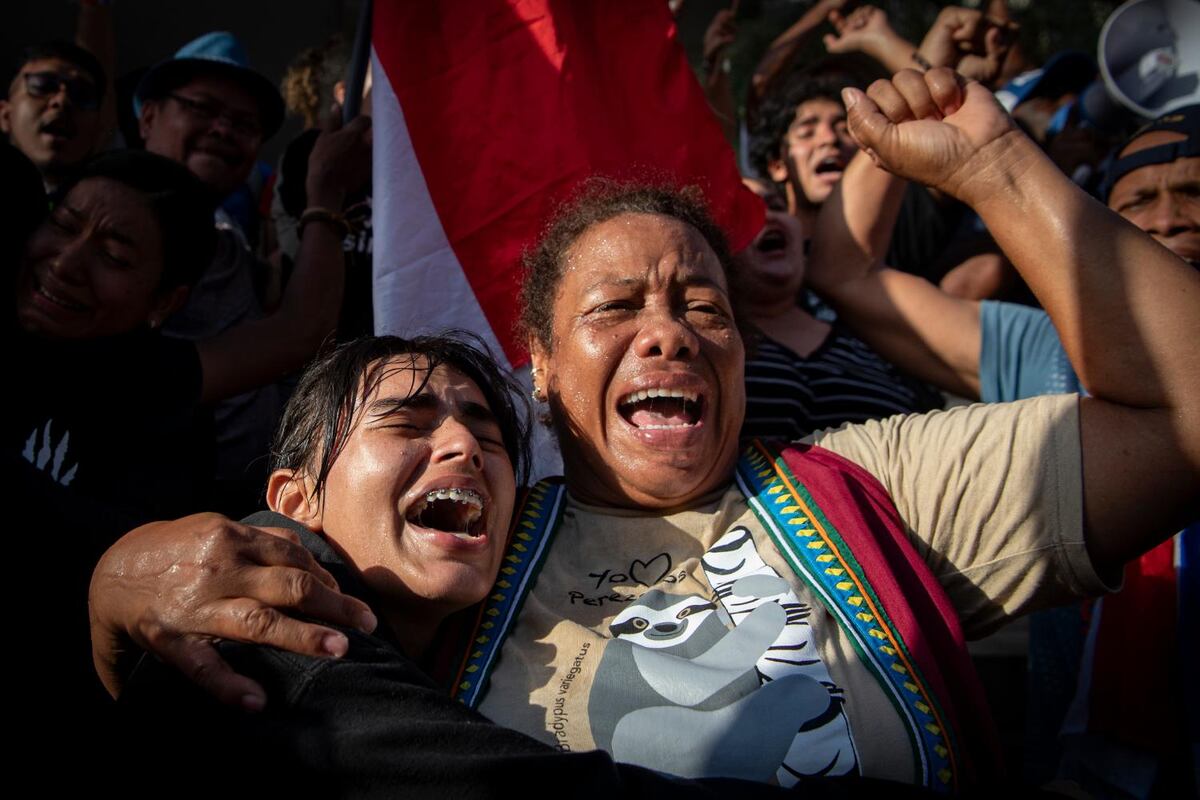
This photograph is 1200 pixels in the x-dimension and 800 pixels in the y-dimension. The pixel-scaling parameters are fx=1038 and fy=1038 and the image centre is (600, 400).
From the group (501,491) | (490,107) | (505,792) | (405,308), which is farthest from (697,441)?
(490,107)

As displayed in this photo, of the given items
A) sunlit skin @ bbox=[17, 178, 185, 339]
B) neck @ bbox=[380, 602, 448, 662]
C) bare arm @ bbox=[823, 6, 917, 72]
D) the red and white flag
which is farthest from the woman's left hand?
bare arm @ bbox=[823, 6, 917, 72]

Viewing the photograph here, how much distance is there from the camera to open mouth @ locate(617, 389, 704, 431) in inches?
89.8

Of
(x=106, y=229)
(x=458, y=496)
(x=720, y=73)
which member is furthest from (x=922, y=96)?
(x=720, y=73)

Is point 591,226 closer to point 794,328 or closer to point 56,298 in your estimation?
point 794,328

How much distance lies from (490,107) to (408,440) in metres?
1.62

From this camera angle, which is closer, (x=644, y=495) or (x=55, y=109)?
(x=644, y=495)

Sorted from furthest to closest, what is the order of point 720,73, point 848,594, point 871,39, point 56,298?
point 871,39 < point 720,73 < point 56,298 < point 848,594

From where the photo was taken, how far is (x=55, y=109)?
3.85 meters

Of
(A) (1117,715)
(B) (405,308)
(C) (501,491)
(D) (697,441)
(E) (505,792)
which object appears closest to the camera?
(E) (505,792)

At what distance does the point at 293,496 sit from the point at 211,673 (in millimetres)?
708

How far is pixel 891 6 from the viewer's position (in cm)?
1150

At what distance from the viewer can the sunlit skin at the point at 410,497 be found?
192 cm

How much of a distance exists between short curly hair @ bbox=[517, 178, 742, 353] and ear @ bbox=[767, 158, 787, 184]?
152 centimetres

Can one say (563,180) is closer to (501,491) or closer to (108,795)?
(501,491)
